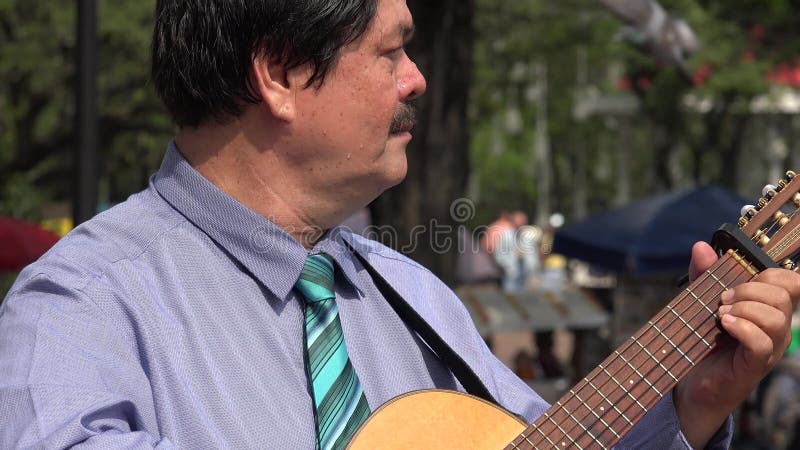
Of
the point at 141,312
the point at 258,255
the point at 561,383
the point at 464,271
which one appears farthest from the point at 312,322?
the point at 464,271

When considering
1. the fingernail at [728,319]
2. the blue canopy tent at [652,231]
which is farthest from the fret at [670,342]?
the blue canopy tent at [652,231]

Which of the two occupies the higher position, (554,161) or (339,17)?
(339,17)

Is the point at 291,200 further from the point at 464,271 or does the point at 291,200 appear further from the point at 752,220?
the point at 464,271

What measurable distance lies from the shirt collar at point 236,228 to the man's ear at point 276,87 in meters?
0.19

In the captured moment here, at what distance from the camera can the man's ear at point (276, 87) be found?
2.04m

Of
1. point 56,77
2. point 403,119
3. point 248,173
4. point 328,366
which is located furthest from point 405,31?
point 56,77

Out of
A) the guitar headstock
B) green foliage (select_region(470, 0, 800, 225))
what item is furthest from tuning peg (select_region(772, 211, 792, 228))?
green foliage (select_region(470, 0, 800, 225))

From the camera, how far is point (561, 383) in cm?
937

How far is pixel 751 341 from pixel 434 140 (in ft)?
14.1

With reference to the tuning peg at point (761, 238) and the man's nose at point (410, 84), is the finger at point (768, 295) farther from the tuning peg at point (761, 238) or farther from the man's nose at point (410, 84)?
the man's nose at point (410, 84)

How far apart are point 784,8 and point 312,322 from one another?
940 cm

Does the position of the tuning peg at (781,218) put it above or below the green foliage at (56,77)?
above

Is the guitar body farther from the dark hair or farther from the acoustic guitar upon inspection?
the dark hair

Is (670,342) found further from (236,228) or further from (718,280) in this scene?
(236,228)
